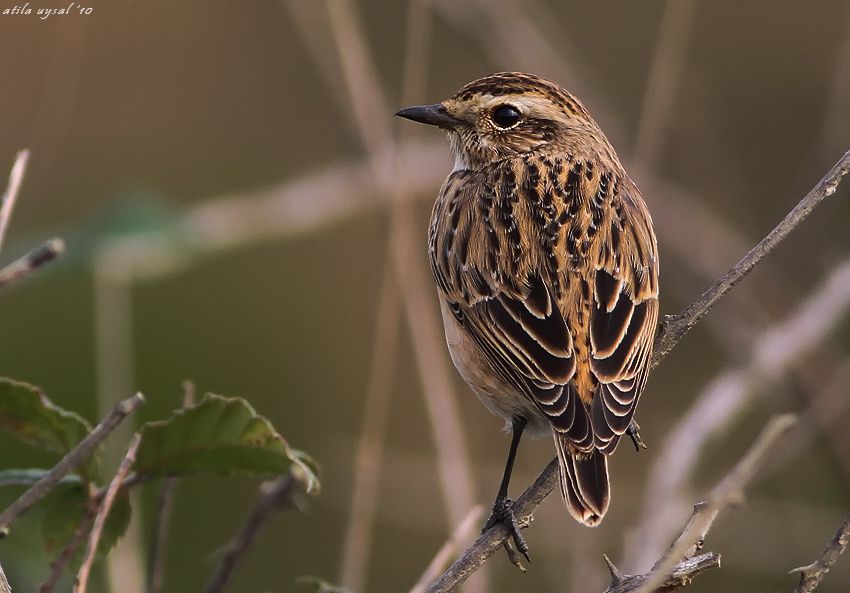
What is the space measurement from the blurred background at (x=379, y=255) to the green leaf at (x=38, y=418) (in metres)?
0.46

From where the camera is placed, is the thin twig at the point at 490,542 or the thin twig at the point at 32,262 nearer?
the thin twig at the point at 32,262

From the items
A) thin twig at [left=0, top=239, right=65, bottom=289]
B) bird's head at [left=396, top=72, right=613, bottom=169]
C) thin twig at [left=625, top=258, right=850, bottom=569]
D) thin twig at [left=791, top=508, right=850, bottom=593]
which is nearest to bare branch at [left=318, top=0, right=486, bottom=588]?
bird's head at [left=396, top=72, right=613, bottom=169]

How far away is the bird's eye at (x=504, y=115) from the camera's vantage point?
5.03 metres

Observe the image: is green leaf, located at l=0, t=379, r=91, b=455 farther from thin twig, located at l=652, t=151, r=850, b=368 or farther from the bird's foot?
thin twig, located at l=652, t=151, r=850, b=368

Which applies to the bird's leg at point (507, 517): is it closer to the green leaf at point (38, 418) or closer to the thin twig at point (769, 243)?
the thin twig at point (769, 243)

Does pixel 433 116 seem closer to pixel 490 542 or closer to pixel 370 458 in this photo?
pixel 370 458

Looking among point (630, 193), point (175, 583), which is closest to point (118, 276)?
point (630, 193)

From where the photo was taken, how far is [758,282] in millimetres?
6551

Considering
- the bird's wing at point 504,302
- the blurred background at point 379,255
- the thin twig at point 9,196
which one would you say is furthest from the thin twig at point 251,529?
the bird's wing at point 504,302

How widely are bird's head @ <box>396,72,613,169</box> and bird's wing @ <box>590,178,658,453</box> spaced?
0.60m

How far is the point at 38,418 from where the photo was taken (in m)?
2.57

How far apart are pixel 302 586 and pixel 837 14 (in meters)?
6.67

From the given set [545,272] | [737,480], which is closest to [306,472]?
[737,480]

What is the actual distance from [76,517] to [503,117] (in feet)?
9.98
